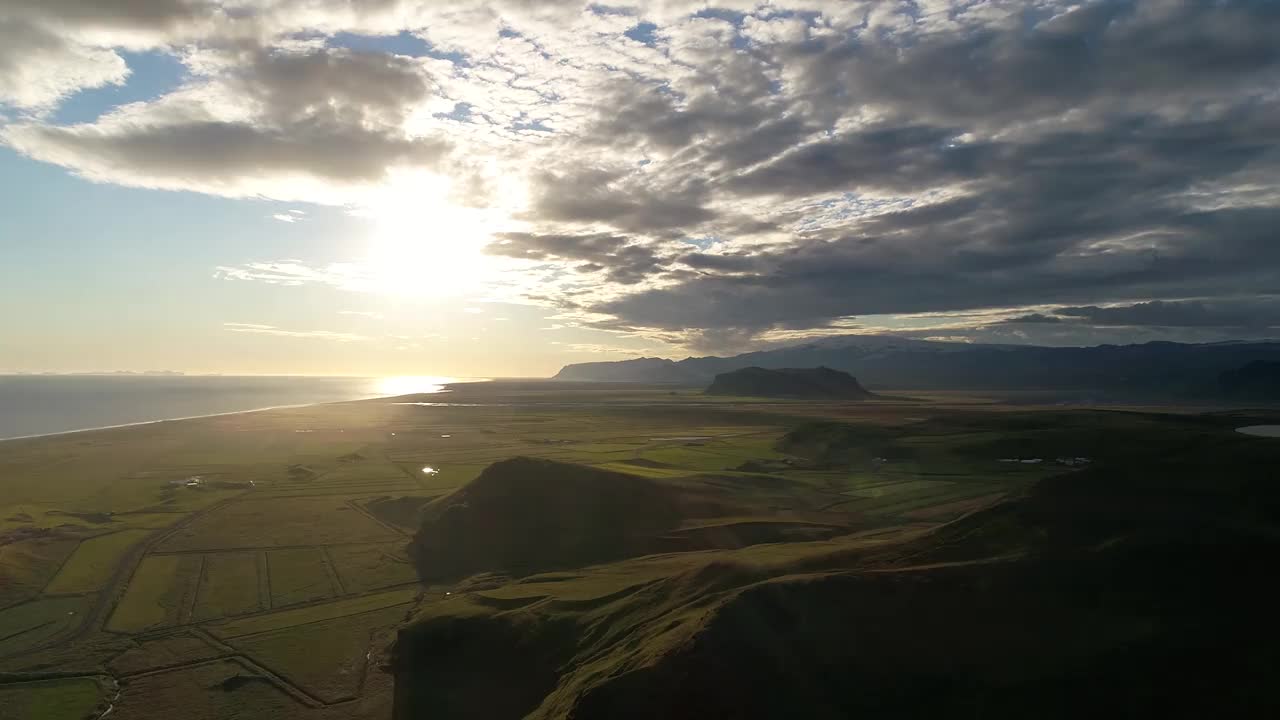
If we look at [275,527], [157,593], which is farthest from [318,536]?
[157,593]

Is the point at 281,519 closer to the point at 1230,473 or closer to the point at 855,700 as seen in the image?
the point at 855,700

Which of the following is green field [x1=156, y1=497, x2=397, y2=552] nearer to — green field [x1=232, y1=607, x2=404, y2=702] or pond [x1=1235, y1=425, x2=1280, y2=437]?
green field [x1=232, y1=607, x2=404, y2=702]

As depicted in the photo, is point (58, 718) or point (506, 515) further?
point (506, 515)

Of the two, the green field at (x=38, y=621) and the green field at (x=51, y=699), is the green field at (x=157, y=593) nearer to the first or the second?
the green field at (x=38, y=621)

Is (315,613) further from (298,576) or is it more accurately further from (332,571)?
(332,571)

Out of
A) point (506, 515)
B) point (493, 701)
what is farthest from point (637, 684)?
point (506, 515)

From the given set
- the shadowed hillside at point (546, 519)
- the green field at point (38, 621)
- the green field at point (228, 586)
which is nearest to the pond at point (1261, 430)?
the shadowed hillside at point (546, 519)

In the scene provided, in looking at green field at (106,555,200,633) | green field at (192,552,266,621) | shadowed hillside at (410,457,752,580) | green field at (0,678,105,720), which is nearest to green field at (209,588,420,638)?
green field at (192,552,266,621)
